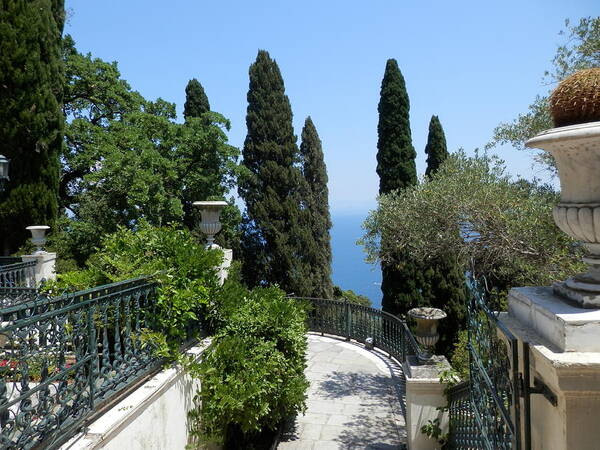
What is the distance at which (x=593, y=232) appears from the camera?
1.88m

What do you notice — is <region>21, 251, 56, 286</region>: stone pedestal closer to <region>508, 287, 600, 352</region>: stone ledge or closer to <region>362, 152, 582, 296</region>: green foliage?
<region>362, 152, 582, 296</region>: green foliage

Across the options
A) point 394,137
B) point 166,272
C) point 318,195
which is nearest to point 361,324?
point 166,272

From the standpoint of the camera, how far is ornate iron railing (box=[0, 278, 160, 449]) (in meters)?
2.76

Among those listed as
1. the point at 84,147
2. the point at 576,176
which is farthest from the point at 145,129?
the point at 576,176

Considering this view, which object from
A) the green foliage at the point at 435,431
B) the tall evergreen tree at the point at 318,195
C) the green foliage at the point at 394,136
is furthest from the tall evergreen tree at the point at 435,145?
the green foliage at the point at 435,431

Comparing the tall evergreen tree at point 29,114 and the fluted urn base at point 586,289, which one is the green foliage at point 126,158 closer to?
the tall evergreen tree at point 29,114

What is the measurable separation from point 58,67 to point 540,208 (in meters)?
15.8

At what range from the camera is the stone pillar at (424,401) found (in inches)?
216

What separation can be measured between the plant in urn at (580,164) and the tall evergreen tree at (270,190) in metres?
17.5

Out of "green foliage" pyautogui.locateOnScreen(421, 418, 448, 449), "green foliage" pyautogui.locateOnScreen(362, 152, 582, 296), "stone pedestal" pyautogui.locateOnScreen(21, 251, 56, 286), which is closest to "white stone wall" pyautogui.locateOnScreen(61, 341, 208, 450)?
"green foliage" pyautogui.locateOnScreen(421, 418, 448, 449)

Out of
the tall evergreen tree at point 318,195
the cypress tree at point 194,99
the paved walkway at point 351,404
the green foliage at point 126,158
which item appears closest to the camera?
the paved walkway at point 351,404

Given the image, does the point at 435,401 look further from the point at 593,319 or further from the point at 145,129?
the point at 145,129

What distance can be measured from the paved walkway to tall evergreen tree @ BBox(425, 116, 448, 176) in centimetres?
1267

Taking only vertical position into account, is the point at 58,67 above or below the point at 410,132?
above
